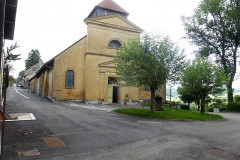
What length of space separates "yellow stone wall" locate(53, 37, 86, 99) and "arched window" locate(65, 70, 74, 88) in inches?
15.7

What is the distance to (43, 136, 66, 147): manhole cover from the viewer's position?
20.0ft

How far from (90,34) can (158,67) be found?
1402 cm

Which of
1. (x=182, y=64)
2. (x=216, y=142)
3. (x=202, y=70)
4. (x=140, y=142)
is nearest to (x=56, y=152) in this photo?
(x=140, y=142)

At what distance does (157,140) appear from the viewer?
23.8 feet

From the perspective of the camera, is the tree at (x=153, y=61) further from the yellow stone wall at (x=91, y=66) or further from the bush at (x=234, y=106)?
the bush at (x=234, y=106)

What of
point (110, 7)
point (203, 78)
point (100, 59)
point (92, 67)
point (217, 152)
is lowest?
point (217, 152)

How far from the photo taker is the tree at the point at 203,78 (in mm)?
16547

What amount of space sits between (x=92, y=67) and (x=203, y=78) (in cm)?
1426

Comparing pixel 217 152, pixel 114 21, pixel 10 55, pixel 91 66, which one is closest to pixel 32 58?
pixel 114 21

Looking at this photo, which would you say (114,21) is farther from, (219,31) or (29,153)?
(29,153)

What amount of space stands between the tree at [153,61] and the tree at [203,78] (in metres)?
2.40

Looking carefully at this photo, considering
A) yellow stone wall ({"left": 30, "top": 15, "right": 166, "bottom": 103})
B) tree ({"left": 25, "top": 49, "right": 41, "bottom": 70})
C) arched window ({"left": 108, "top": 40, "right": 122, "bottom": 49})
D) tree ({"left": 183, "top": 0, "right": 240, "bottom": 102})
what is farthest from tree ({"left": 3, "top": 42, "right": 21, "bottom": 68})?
tree ({"left": 25, "top": 49, "right": 41, "bottom": 70})

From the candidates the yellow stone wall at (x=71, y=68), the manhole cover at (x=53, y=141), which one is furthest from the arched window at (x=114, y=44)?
the manhole cover at (x=53, y=141)

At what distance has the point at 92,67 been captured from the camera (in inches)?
977
